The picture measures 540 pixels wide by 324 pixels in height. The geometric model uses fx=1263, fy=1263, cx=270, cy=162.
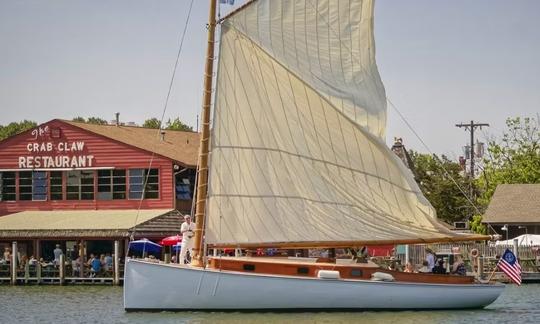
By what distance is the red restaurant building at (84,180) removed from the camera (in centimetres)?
6500

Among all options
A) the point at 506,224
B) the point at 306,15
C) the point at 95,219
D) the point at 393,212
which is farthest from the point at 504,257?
the point at 506,224

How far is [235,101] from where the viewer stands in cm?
3950

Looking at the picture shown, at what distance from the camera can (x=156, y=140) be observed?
71.0 meters

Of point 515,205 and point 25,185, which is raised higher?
point 25,185

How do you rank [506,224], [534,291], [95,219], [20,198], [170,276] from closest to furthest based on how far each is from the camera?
[170,276] < [534,291] < [95,219] < [20,198] < [506,224]

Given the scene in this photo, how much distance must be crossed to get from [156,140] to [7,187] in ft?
28.3

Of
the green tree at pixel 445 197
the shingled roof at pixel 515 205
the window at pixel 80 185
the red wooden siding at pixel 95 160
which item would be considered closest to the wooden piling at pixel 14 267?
the red wooden siding at pixel 95 160

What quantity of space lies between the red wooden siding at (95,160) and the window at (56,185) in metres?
0.33

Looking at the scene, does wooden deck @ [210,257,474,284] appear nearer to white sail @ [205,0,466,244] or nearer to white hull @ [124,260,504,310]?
white hull @ [124,260,504,310]

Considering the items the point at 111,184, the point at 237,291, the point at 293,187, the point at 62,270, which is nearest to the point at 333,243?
the point at 293,187

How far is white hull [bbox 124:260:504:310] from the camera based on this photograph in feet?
126

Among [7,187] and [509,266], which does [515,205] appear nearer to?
[7,187]

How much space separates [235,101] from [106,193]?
2875 cm

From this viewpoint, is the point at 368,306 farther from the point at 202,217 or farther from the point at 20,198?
the point at 20,198
